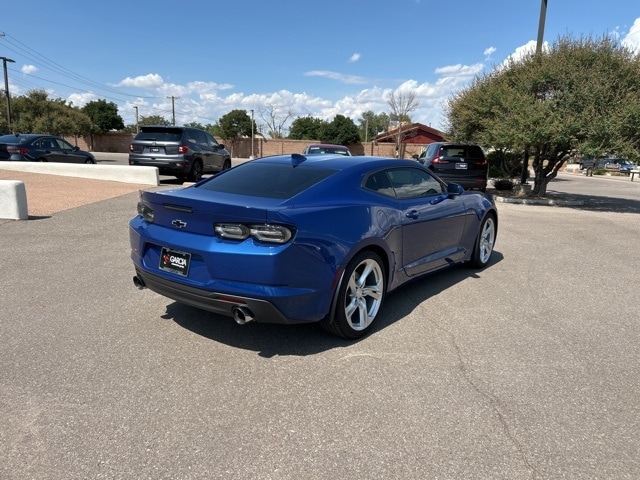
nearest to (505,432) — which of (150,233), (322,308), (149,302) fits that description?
(322,308)

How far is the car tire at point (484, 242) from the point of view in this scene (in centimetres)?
607

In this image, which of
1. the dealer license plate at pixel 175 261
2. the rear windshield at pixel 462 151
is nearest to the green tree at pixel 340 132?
the rear windshield at pixel 462 151

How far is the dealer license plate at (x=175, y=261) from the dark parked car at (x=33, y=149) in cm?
1527

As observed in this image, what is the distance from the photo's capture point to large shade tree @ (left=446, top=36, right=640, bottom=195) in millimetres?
12305

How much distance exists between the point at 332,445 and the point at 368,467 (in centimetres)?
24

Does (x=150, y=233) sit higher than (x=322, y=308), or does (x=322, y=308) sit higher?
(x=150, y=233)

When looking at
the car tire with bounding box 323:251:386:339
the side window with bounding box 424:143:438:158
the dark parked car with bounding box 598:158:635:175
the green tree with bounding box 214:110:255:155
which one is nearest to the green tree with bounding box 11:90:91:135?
the green tree with bounding box 214:110:255:155

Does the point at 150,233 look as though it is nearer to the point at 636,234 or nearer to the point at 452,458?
the point at 452,458

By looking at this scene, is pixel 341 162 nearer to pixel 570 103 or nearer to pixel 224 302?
pixel 224 302

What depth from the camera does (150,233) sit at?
146 inches

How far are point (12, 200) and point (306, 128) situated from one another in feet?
196

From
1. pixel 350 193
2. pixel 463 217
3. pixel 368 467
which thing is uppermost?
pixel 350 193

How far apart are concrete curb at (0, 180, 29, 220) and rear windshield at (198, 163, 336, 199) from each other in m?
5.60

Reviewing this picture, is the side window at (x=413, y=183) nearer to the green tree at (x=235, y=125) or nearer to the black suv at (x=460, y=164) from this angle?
the black suv at (x=460, y=164)
